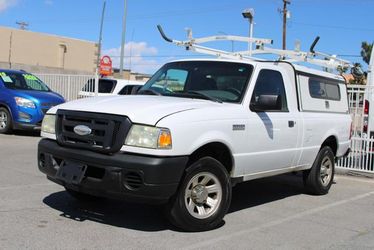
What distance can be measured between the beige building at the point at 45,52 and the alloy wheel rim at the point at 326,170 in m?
32.4

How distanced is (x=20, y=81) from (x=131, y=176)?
35.1 ft

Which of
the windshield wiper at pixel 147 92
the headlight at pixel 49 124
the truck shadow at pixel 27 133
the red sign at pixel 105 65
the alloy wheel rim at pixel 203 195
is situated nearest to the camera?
the alloy wheel rim at pixel 203 195

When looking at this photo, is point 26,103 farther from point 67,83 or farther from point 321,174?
point 321,174

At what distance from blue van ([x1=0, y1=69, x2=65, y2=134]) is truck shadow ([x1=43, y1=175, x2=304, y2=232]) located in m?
7.10

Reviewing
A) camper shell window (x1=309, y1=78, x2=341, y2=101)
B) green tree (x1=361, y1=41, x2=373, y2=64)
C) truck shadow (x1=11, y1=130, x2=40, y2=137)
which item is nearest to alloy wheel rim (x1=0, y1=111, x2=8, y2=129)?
truck shadow (x1=11, y1=130, x2=40, y2=137)

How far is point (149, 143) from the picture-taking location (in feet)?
16.6

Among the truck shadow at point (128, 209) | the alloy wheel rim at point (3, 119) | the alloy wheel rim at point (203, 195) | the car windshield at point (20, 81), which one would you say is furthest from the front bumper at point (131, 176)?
the car windshield at point (20, 81)

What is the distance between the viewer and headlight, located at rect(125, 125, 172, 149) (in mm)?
5047

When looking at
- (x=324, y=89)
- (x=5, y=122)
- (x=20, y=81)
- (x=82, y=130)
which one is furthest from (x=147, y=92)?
(x=20, y=81)

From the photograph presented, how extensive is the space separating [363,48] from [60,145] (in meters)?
45.4

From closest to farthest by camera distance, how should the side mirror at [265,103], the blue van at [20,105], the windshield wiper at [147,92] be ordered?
the side mirror at [265,103], the windshield wiper at [147,92], the blue van at [20,105]

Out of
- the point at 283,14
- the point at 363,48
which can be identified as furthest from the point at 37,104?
the point at 363,48

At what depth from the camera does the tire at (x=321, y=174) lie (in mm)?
8008

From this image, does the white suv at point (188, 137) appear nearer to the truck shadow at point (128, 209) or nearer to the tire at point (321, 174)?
the truck shadow at point (128, 209)
